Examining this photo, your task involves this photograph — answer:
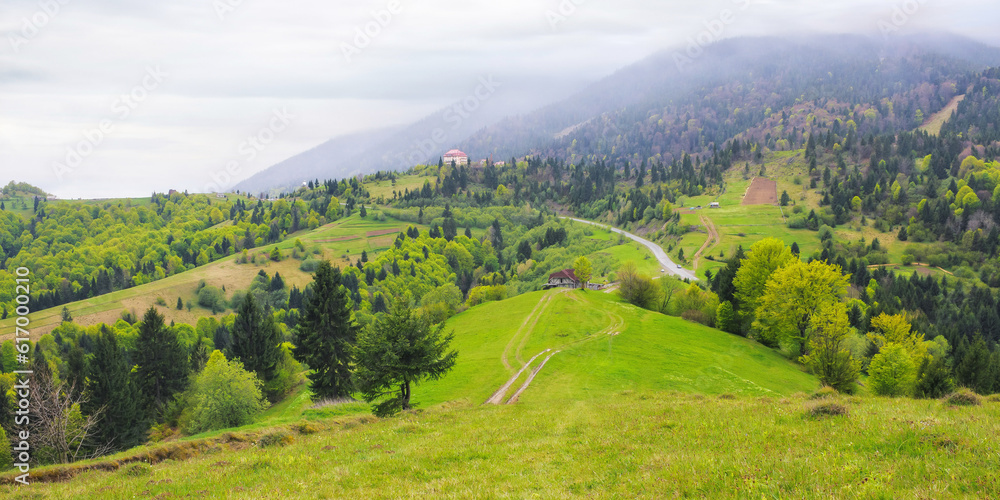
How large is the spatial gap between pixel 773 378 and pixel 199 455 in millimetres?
64001

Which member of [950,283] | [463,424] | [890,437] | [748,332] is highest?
[890,437]

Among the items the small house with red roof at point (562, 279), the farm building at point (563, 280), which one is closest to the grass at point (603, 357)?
the small house with red roof at point (562, 279)

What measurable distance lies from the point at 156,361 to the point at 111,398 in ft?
45.7

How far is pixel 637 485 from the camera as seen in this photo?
12.8 metres

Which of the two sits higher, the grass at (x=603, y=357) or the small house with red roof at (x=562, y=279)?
the grass at (x=603, y=357)

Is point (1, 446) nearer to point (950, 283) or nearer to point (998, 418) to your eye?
point (998, 418)

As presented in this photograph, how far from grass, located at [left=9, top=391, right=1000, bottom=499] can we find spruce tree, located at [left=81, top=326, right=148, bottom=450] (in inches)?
1945

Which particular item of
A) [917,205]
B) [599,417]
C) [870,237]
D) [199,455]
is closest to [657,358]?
[599,417]

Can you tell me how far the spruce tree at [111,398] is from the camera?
59.2 metres

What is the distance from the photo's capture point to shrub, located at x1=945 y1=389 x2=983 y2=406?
21.5m

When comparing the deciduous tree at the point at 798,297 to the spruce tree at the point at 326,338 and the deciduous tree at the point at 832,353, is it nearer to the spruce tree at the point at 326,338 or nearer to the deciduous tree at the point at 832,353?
the deciduous tree at the point at 832,353

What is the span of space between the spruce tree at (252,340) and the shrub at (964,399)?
237ft

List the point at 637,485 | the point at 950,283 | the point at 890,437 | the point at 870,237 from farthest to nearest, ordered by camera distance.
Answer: the point at 870,237, the point at 950,283, the point at 890,437, the point at 637,485

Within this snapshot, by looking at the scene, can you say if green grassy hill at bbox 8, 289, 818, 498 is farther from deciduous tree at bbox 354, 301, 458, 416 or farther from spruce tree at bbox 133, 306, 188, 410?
spruce tree at bbox 133, 306, 188, 410
